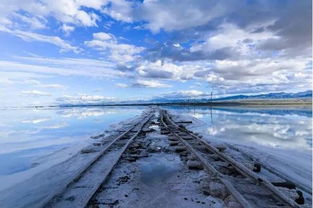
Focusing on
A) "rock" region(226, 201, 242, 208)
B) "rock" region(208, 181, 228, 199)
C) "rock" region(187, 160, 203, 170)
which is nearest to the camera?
"rock" region(226, 201, 242, 208)

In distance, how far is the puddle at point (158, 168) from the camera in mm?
7545

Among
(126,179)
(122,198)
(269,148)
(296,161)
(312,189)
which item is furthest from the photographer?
(269,148)

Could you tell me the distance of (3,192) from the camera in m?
7.52

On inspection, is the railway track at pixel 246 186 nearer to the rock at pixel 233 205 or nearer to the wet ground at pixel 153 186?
the rock at pixel 233 205

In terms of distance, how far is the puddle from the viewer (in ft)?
24.8

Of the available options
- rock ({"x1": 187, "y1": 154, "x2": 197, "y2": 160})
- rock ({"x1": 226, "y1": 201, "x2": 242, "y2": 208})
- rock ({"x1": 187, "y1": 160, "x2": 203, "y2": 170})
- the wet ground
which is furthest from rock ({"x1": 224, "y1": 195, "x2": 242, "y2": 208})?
rock ({"x1": 187, "y1": 154, "x2": 197, "y2": 160})

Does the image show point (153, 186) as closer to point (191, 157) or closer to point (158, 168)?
point (158, 168)

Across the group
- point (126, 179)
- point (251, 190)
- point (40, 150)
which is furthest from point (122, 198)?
point (40, 150)

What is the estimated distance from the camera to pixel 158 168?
342 inches

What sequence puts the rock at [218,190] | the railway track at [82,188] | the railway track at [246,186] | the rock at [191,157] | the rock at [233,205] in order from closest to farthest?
the rock at [233,205], the railway track at [246,186], the railway track at [82,188], the rock at [218,190], the rock at [191,157]

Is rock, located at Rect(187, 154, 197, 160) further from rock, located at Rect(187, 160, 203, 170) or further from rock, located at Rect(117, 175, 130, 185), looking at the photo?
rock, located at Rect(117, 175, 130, 185)

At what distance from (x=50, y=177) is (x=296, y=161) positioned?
333 inches

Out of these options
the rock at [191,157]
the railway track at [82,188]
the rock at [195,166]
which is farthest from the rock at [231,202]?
the rock at [191,157]

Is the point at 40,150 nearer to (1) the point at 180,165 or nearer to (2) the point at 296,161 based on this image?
(1) the point at 180,165
